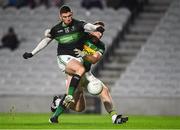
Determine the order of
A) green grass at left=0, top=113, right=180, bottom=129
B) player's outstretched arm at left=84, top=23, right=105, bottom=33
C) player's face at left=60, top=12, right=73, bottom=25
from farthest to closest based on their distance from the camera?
1. player's face at left=60, top=12, right=73, bottom=25
2. player's outstretched arm at left=84, top=23, right=105, bottom=33
3. green grass at left=0, top=113, right=180, bottom=129

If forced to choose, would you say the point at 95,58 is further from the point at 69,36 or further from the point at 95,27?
the point at 95,27

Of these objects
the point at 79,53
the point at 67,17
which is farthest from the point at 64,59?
the point at 67,17

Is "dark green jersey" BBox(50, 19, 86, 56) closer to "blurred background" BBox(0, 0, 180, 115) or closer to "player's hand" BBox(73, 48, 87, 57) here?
"player's hand" BBox(73, 48, 87, 57)

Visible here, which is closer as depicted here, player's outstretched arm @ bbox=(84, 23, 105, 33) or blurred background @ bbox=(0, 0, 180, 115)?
player's outstretched arm @ bbox=(84, 23, 105, 33)

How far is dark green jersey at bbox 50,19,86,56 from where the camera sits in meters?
14.2

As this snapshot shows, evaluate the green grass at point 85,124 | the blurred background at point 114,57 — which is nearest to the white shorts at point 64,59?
the green grass at point 85,124

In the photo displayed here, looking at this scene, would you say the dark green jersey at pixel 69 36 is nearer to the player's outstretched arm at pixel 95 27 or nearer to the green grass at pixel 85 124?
the player's outstretched arm at pixel 95 27

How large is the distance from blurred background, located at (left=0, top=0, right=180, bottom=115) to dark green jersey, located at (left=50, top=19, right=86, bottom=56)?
8466mm

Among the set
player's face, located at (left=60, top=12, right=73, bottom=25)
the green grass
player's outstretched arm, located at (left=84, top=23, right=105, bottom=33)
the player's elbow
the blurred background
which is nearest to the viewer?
the green grass

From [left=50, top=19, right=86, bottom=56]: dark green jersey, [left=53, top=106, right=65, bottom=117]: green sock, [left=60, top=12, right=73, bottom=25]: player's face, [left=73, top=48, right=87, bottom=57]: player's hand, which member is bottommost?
[left=53, top=106, right=65, bottom=117]: green sock

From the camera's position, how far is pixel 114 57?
25.6 meters

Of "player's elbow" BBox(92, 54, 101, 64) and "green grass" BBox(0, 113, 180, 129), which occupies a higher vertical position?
"player's elbow" BBox(92, 54, 101, 64)

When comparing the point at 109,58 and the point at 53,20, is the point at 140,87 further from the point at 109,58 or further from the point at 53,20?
the point at 53,20

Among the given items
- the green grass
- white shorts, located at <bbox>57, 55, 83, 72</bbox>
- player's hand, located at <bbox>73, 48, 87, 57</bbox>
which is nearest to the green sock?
the green grass
